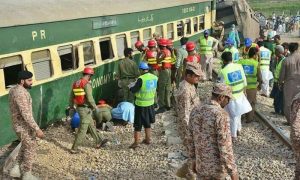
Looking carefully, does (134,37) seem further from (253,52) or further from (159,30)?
(253,52)

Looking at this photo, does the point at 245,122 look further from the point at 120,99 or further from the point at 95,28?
the point at 95,28

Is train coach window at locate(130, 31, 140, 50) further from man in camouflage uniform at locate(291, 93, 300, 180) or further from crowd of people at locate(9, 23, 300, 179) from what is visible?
man in camouflage uniform at locate(291, 93, 300, 180)

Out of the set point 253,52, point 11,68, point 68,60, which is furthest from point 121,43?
point 11,68

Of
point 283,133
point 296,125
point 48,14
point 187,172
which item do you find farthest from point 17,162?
point 283,133

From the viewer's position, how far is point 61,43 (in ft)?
33.6

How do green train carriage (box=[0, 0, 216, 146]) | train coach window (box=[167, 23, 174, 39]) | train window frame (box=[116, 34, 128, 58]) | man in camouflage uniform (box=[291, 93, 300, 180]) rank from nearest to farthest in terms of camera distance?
1. man in camouflage uniform (box=[291, 93, 300, 180])
2. green train carriage (box=[0, 0, 216, 146])
3. train window frame (box=[116, 34, 128, 58])
4. train coach window (box=[167, 23, 174, 39])

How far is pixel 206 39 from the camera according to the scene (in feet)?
47.1

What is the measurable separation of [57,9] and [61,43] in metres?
0.81

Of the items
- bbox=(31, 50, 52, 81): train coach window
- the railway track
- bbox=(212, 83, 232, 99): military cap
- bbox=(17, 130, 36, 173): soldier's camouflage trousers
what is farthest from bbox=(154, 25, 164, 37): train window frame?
bbox=(212, 83, 232, 99): military cap

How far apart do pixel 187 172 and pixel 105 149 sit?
3.54 metres

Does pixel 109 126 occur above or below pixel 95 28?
below

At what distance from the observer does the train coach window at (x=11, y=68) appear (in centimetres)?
880

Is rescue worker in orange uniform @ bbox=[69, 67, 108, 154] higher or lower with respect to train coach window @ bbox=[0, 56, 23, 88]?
lower

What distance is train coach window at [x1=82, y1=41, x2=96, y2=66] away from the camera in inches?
444
